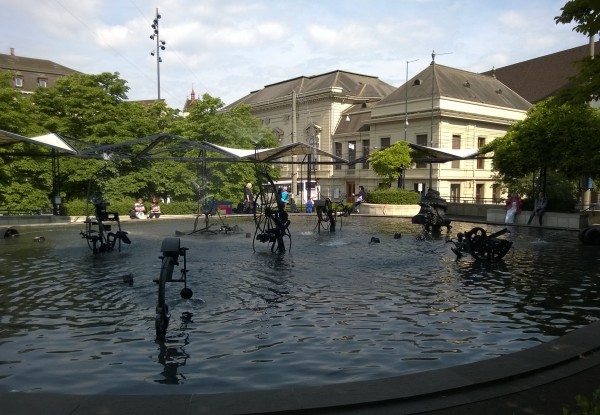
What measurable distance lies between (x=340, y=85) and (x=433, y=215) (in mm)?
51701

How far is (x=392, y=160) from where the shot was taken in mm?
34031

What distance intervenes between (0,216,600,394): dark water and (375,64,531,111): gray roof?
42.4m

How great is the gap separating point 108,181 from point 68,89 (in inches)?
323

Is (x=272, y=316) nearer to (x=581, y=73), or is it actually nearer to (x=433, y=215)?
(x=581, y=73)

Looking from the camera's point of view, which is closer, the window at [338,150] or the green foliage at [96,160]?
the green foliage at [96,160]

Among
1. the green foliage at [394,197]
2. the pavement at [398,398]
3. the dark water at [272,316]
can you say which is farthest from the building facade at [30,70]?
the pavement at [398,398]

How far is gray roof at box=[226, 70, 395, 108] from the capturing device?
69062 mm

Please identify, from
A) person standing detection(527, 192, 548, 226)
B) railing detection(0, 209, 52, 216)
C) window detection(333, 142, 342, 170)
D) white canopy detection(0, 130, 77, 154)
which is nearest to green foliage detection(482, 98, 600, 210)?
person standing detection(527, 192, 548, 226)

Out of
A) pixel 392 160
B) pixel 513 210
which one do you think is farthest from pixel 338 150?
pixel 513 210

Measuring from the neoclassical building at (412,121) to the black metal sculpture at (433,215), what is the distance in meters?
21.7

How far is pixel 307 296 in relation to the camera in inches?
348

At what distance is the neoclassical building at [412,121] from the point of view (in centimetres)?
5181

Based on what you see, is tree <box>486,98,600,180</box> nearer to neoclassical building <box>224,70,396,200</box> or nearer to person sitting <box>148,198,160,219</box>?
person sitting <box>148,198,160,219</box>

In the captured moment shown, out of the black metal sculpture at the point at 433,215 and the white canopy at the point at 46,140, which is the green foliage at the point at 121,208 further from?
the black metal sculpture at the point at 433,215
